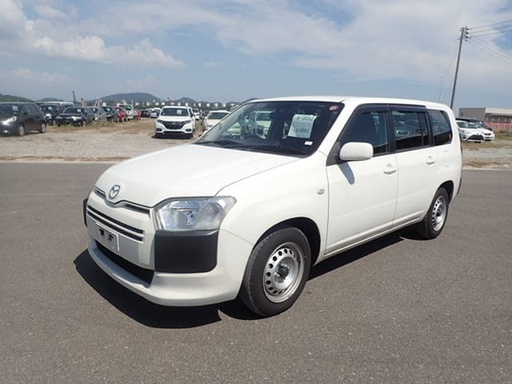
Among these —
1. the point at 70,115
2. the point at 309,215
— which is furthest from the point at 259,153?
the point at 70,115

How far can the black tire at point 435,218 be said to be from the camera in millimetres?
4742

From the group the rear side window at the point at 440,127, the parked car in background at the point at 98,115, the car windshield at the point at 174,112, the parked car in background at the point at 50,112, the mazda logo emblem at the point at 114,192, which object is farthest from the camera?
the parked car in background at the point at 98,115

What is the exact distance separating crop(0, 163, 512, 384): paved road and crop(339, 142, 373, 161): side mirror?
1.25 m

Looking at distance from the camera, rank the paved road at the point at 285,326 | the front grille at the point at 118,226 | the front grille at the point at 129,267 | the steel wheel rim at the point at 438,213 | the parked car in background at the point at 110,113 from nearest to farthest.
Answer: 1. the paved road at the point at 285,326
2. the front grille at the point at 118,226
3. the front grille at the point at 129,267
4. the steel wheel rim at the point at 438,213
5. the parked car in background at the point at 110,113

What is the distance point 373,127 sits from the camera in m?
3.75

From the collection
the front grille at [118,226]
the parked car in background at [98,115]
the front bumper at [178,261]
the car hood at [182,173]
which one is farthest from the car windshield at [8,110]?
the front bumper at [178,261]

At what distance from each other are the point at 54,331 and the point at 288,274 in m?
1.82

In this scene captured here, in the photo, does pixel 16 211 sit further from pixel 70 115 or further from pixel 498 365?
pixel 70 115

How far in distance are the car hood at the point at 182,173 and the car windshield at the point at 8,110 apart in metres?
19.0

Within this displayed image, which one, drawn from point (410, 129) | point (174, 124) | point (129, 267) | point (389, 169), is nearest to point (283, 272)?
point (129, 267)

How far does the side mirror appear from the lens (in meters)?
3.09

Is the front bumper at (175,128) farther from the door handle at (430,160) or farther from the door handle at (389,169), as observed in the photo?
the door handle at (389,169)

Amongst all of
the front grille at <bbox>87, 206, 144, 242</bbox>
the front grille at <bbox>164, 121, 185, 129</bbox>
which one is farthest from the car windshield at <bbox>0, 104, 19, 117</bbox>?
the front grille at <bbox>87, 206, 144, 242</bbox>

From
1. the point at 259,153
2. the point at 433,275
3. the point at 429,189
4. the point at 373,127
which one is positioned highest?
the point at 373,127
